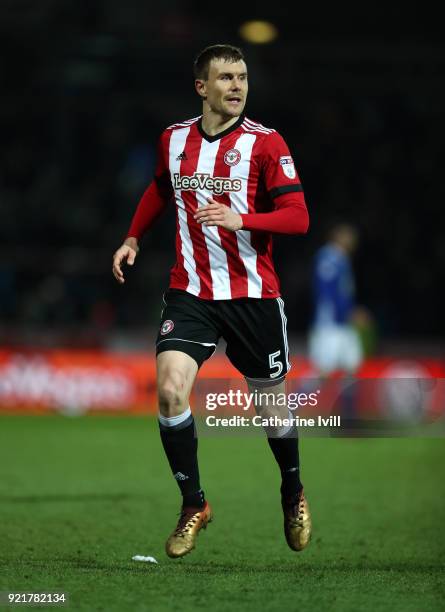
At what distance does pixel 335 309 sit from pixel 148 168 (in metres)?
5.99

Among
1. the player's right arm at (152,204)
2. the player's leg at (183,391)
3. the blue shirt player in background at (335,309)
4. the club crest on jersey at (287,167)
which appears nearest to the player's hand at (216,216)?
the club crest on jersey at (287,167)

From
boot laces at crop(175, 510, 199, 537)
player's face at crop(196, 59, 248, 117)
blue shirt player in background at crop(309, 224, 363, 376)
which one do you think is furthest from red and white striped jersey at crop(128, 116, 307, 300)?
blue shirt player in background at crop(309, 224, 363, 376)

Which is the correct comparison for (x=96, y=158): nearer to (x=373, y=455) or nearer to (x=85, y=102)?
(x=85, y=102)

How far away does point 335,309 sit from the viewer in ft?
41.1

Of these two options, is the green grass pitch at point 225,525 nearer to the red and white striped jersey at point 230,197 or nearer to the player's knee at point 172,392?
the player's knee at point 172,392

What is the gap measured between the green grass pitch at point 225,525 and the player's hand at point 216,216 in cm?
154

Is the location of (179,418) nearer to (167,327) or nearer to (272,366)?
(167,327)

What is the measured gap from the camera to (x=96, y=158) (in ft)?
59.6

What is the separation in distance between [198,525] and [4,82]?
14127 millimetres

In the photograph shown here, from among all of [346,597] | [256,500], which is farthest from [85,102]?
[346,597]

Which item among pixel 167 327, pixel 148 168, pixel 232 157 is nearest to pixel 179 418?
pixel 167 327

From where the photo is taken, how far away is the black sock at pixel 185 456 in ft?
18.2

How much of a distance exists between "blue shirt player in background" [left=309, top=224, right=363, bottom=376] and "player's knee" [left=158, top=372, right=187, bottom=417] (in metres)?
6.93

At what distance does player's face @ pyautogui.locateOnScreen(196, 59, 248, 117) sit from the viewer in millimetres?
5582
